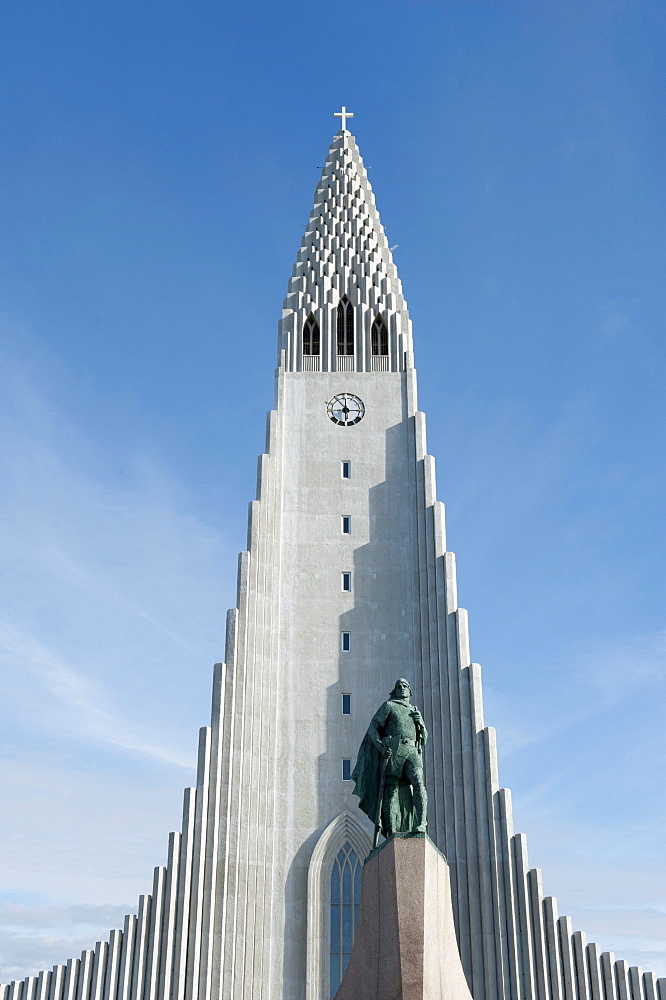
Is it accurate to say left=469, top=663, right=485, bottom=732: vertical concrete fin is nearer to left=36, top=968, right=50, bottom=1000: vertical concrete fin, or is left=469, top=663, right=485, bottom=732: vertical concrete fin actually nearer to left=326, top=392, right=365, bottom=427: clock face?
left=326, top=392, right=365, bottom=427: clock face

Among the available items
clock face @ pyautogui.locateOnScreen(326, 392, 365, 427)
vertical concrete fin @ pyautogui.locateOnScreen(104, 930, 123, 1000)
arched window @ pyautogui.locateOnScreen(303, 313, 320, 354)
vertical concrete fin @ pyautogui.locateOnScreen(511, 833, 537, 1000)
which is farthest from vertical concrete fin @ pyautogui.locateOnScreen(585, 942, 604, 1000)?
arched window @ pyautogui.locateOnScreen(303, 313, 320, 354)

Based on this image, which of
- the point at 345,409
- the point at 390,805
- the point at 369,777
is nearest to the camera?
the point at 390,805

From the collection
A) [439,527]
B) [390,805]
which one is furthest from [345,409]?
[390,805]

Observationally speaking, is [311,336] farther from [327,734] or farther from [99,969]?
[99,969]

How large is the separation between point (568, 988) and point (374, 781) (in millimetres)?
14943

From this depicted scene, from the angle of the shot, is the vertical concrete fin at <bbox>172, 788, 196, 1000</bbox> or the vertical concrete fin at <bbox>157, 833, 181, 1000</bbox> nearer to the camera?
the vertical concrete fin at <bbox>157, 833, 181, 1000</bbox>

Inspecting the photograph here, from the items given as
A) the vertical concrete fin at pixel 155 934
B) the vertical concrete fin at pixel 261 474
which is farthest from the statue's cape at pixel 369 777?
the vertical concrete fin at pixel 261 474

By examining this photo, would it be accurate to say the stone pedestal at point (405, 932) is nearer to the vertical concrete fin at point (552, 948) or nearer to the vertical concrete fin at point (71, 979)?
the vertical concrete fin at point (552, 948)

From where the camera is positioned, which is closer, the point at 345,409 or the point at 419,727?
the point at 419,727

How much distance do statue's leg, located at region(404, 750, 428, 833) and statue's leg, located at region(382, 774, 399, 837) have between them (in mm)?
282

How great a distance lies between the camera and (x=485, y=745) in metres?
32.6

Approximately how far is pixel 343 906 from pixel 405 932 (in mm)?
16985

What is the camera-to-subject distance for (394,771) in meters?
18.0

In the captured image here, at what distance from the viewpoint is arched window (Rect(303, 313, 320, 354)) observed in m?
41.8
